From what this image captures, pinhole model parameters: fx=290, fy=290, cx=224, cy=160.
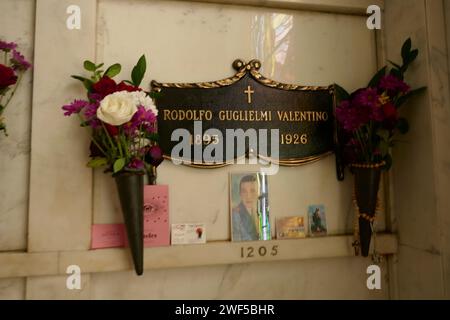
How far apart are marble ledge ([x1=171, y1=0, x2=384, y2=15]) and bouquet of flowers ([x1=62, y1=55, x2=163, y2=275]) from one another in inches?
24.2

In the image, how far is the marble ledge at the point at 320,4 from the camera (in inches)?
52.6

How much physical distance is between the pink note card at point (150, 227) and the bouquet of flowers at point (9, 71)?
534 millimetres

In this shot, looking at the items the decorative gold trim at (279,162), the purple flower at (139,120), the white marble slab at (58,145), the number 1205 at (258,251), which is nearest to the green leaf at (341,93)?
the decorative gold trim at (279,162)

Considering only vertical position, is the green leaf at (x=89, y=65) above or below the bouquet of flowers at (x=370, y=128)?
above

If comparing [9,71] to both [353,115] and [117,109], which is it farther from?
[353,115]

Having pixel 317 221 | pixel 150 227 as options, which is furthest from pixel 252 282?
pixel 150 227

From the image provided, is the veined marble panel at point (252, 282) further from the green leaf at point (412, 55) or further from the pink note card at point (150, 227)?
the green leaf at point (412, 55)

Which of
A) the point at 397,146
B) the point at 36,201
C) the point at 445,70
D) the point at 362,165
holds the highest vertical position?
the point at 445,70

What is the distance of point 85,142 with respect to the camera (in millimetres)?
1168

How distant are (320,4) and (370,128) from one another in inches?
25.2
